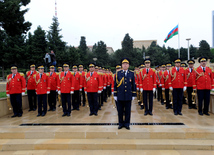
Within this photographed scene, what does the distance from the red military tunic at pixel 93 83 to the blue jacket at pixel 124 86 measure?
5.23ft

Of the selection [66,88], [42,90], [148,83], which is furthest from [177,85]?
[42,90]

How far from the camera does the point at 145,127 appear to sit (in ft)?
14.6

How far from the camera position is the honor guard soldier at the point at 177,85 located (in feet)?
19.4

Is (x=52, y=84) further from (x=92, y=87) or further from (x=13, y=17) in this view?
(x=13, y=17)

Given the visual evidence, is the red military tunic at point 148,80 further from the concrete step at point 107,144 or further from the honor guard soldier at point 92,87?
the concrete step at point 107,144

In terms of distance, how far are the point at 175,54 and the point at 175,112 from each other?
48.0 m

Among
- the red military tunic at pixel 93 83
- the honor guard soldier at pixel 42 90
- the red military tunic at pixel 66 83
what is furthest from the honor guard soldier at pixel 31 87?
the red military tunic at pixel 93 83

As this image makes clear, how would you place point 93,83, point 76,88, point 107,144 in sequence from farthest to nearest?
point 76,88 → point 93,83 → point 107,144

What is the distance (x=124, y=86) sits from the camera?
14.6ft

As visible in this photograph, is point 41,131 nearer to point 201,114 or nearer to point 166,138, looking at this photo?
point 166,138

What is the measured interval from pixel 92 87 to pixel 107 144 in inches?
102

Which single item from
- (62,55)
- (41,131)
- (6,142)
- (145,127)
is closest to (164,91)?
(145,127)

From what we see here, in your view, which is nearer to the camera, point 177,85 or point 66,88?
point 177,85

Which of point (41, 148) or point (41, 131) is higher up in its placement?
point (41, 131)
